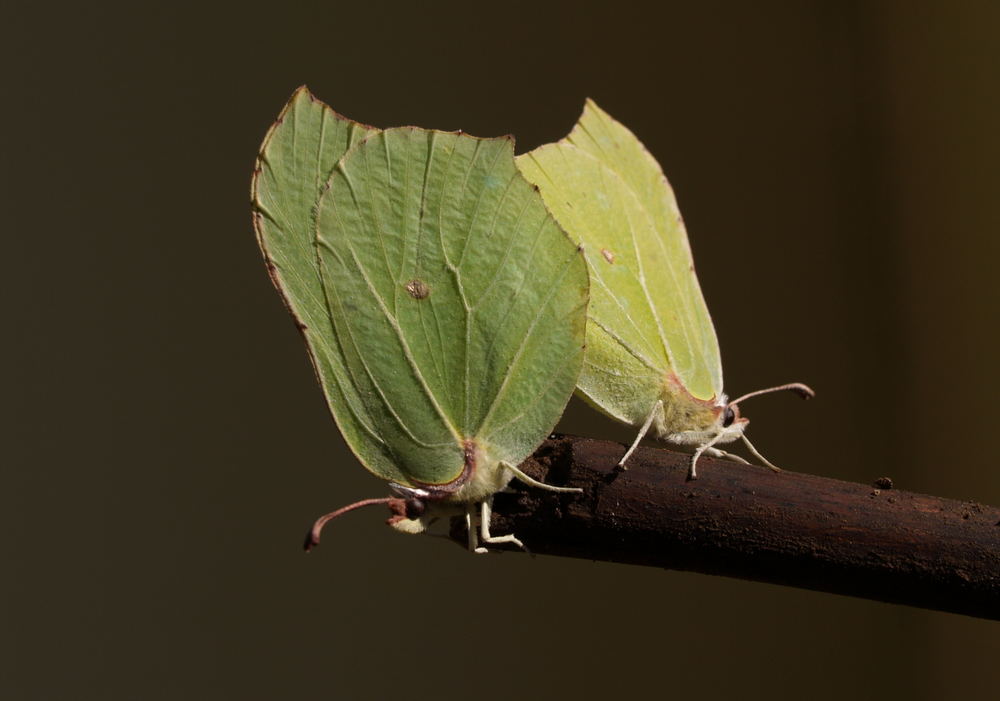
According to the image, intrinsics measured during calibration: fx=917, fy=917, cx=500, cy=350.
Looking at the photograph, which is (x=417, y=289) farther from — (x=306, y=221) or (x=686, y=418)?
(x=686, y=418)

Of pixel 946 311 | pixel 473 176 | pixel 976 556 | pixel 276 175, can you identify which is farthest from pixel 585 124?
pixel 946 311

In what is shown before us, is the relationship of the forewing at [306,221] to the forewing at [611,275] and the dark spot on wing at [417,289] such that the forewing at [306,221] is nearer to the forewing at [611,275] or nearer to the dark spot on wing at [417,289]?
the dark spot on wing at [417,289]

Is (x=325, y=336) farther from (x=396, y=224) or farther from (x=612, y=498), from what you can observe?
(x=612, y=498)

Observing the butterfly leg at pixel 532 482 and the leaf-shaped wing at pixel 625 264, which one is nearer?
the butterfly leg at pixel 532 482

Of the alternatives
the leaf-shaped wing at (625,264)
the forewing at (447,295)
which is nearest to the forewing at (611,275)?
the leaf-shaped wing at (625,264)

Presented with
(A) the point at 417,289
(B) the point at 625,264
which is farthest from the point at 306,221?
(B) the point at 625,264

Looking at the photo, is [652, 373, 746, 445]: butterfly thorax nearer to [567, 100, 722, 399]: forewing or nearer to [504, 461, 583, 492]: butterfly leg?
[567, 100, 722, 399]: forewing
